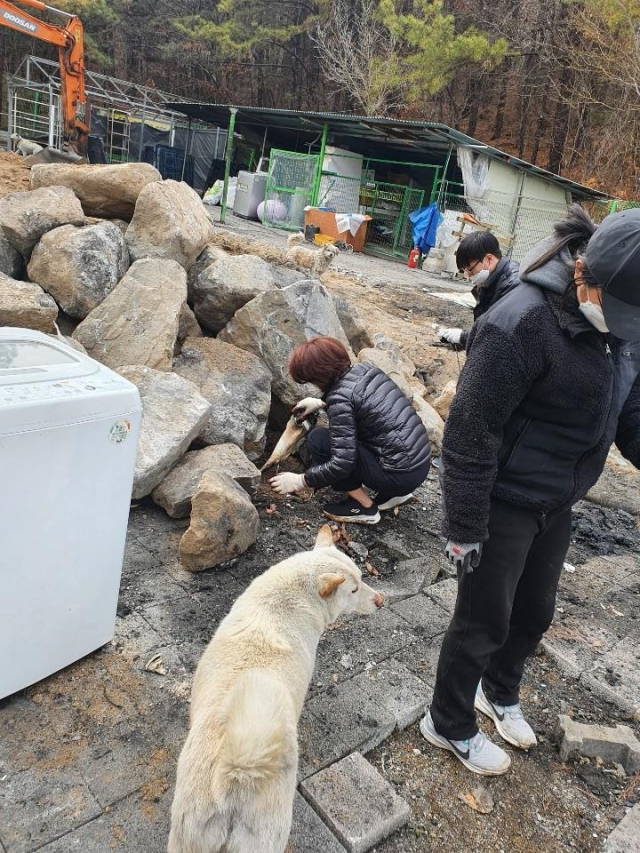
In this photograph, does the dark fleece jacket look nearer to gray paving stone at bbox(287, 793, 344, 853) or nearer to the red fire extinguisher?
gray paving stone at bbox(287, 793, 344, 853)

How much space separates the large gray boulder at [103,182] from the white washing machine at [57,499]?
316 cm

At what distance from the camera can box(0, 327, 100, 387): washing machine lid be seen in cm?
214

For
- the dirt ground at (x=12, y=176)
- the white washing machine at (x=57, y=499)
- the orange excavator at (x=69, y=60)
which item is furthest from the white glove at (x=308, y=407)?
the orange excavator at (x=69, y=60)

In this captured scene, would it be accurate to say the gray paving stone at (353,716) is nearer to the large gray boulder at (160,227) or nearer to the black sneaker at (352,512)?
the black sneaker at (352,512)

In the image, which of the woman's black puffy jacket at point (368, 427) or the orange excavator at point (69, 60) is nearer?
the woman's black puffy jacket at point (368, 427)

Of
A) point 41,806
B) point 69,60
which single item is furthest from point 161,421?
point 69,60

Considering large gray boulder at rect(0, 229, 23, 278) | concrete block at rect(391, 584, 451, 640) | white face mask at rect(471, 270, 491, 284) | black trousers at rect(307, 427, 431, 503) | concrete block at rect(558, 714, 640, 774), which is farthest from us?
large gray boulder at rect(0, 229, 23, 278)

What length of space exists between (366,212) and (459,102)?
12374 mm

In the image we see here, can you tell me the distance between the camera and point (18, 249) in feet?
15.4

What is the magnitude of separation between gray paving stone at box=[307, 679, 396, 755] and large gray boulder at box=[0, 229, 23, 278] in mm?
3902

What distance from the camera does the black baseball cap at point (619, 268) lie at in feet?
5.55

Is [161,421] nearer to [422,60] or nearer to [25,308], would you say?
[25,308]

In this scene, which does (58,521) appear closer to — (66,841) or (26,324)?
(66,841)

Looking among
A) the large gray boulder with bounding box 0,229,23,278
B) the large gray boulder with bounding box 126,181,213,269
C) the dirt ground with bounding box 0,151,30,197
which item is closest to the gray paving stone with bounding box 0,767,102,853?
the large gray boulder with bounding box 0,229,23,278
